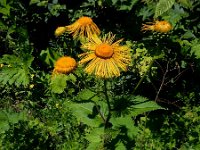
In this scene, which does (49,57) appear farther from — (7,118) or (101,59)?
(101,59)

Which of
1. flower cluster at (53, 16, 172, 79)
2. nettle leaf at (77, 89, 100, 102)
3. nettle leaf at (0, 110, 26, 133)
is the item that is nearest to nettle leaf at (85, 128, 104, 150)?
nettle leaf at (77, 89, 100, 102)

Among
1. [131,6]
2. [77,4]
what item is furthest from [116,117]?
[77,4]

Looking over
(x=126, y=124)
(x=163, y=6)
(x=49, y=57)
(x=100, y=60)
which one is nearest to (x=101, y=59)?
(x=100, y=60)

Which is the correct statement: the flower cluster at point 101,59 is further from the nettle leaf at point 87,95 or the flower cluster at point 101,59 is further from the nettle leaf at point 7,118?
the nettle leaf at point 7,118

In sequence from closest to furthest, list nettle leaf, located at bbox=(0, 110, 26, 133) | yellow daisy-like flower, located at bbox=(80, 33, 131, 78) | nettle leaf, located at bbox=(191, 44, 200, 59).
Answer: yellow daisy-like flower, located at bbox=(80, 33, 131, 78)
nettle leaf, located at bbox=(191, 44, 200, 59)
nettle leaf, located at bbox=(0, 110, 26, 133)

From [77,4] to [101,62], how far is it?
2.35 m

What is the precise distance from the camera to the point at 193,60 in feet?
12.3

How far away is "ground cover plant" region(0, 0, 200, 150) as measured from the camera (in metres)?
2.46

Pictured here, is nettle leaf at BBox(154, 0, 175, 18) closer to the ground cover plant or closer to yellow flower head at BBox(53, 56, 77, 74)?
the ground cover plant

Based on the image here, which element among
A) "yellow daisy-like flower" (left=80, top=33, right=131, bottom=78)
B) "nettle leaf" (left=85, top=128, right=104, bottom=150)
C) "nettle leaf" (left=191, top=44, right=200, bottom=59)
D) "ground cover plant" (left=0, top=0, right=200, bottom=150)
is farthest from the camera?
"nettle leaf" (left=191, top=44, right=200, bottom=59)

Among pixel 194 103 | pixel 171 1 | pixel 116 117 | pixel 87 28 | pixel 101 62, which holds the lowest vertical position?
pixel 194 103

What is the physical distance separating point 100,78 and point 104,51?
0.63 ft

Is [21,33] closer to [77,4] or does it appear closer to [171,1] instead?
[77,4]

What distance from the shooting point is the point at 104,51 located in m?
2.26
